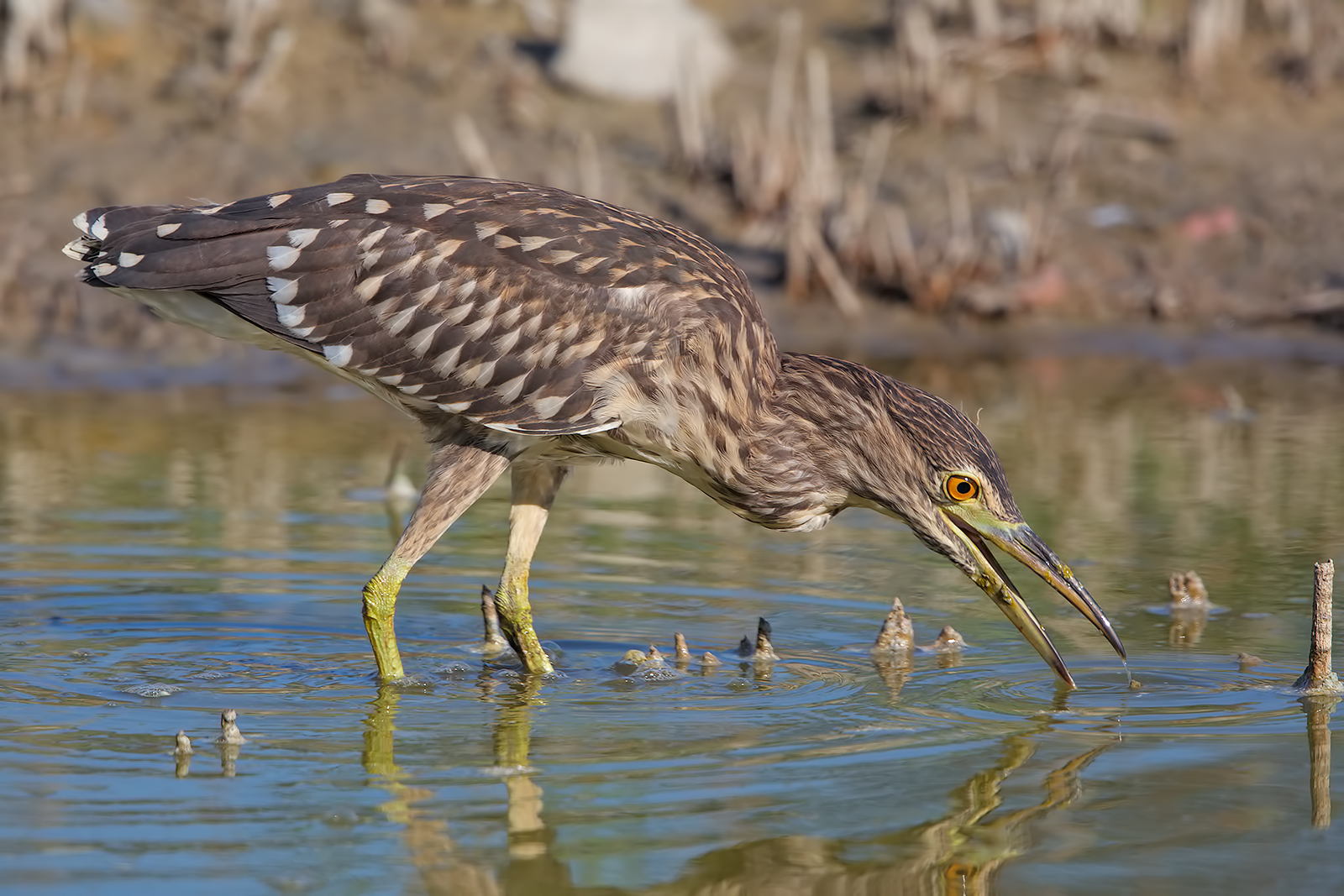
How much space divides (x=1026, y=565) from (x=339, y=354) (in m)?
2.30

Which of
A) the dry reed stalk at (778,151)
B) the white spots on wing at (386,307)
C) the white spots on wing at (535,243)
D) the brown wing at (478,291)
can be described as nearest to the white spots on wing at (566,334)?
the brown wing at (478,291)

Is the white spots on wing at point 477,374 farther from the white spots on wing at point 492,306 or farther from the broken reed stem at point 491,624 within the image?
the broken reed stem at point 491,624

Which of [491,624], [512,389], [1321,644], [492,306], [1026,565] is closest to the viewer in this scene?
[1321,644]

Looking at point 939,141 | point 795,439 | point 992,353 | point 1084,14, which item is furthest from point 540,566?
point 1084,14

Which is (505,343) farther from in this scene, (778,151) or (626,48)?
(626,48)

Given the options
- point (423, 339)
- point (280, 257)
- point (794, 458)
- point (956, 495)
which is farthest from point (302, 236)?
point (956, 495)

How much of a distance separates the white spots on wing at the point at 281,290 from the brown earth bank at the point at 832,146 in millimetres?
5081

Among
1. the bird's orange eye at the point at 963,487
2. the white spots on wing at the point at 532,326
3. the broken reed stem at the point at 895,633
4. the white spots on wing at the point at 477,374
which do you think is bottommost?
the broken reed stem at the point at 895,633

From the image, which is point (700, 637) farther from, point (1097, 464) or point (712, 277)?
point (1097, 464)

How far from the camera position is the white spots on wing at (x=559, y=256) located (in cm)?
639

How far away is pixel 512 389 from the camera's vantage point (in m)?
6.31

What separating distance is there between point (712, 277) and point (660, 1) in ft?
25.1

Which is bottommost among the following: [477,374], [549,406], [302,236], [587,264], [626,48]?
[549,406]

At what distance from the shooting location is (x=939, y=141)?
13.6 metres
